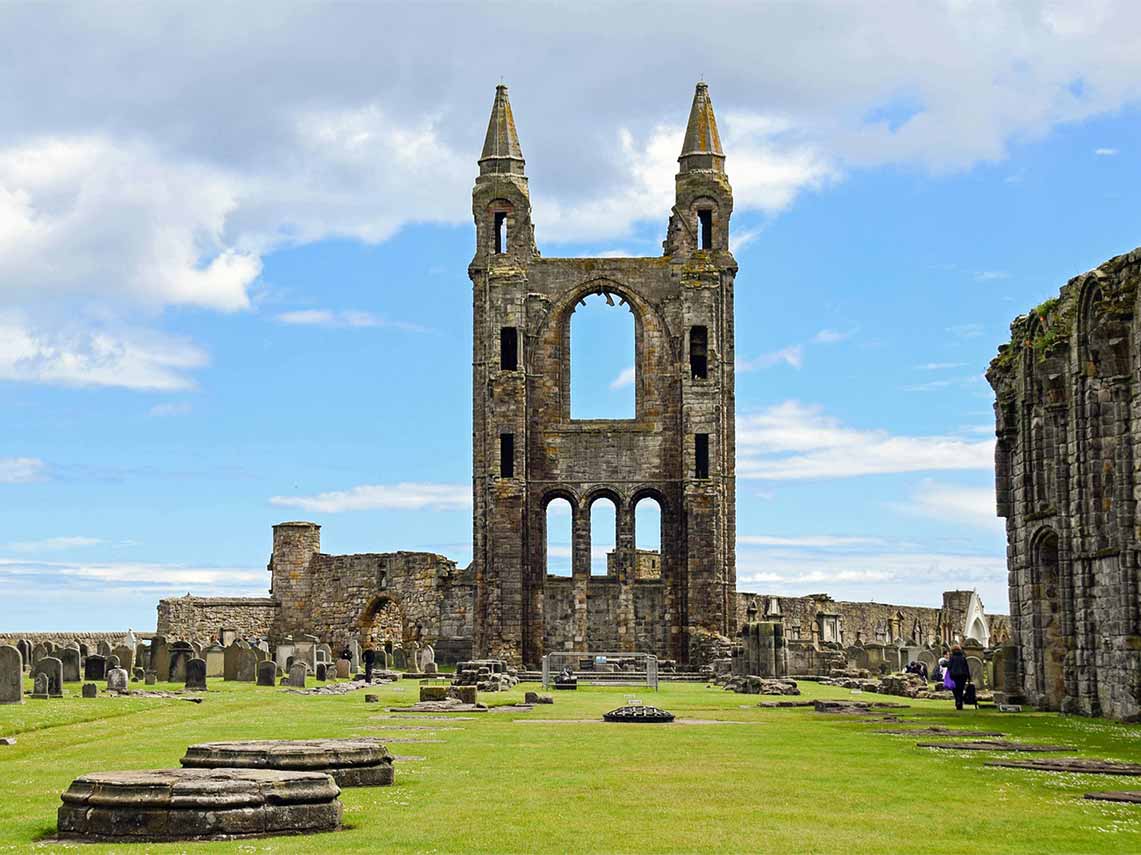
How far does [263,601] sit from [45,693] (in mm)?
29053

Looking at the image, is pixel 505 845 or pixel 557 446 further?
pixel 557 446

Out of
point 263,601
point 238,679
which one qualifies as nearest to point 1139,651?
point 238,679

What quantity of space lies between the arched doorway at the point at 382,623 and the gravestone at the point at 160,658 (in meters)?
17.7

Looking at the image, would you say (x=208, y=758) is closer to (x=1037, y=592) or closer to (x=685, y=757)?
(x=685, y=757)

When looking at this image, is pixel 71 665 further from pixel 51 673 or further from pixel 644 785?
pixel 644 785

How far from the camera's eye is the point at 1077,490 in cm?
2306

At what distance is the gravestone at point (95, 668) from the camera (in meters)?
31.8

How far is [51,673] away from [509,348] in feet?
81.4

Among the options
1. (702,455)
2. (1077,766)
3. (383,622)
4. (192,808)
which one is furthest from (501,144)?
(192,808)

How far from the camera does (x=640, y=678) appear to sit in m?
36.5

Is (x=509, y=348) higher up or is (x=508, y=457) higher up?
(x=509, y=348)

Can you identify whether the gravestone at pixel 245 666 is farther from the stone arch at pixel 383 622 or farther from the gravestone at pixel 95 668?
the stone arch at pixel 383 622

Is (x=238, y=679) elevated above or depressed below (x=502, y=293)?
below

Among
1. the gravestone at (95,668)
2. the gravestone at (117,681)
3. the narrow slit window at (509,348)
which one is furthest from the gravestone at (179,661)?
the narrow slit window at (509,348)
